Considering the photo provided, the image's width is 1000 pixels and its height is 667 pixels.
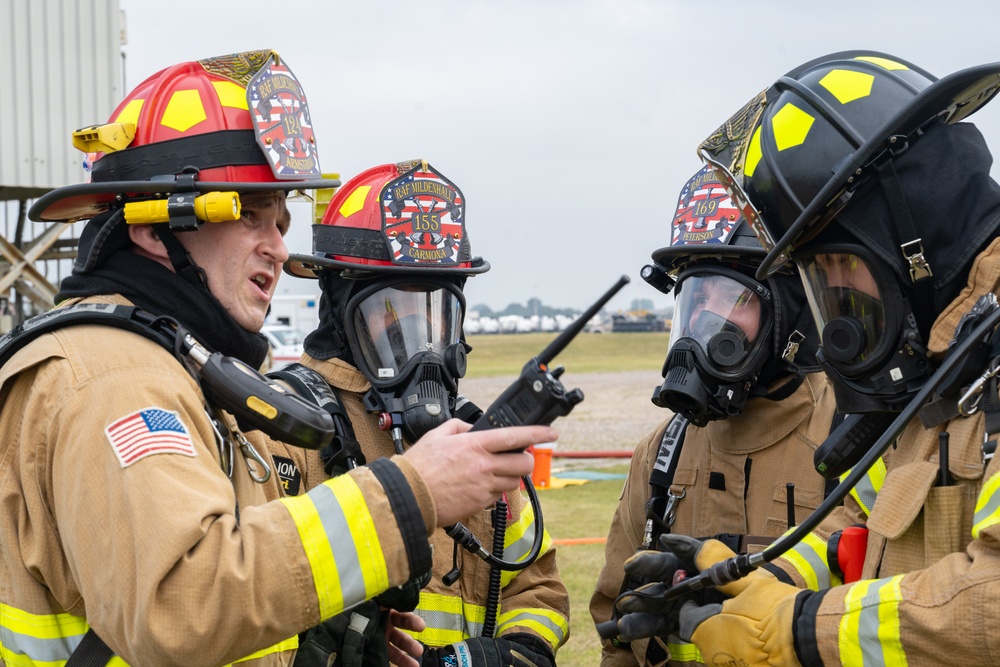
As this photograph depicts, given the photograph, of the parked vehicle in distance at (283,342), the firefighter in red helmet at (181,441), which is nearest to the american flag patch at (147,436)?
the firefighter in red helmet at (181,441)

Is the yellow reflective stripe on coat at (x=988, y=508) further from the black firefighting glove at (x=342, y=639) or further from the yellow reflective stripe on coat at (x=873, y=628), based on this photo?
the black firefighting glove at (x=342, y=639)

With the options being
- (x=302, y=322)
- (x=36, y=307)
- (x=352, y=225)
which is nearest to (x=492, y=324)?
(x=302, y=322)

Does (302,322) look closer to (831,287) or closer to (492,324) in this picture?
(831,287)

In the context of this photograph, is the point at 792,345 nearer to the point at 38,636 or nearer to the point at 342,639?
the point at 342,639

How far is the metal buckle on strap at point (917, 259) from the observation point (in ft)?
7.41

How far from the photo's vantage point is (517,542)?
3432 millimetres

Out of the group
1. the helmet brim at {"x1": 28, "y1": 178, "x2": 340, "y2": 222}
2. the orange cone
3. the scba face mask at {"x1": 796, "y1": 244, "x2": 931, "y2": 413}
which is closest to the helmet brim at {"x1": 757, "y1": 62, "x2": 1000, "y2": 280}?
the scba face mask at {"x1": 796, "y1": 244, "x2": 931, "y2": 413}

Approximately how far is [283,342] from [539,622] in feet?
92.5

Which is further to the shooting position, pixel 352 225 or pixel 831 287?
pixel 352 225

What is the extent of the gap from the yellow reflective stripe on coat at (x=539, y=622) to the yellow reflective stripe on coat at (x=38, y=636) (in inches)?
62.5

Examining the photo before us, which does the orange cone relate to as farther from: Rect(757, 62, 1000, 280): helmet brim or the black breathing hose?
Rect(757, 62, 1000, 280): helmet brim

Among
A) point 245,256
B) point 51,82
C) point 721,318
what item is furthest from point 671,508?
point 51,82

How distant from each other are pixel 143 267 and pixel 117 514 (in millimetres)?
722

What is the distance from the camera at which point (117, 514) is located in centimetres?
183
